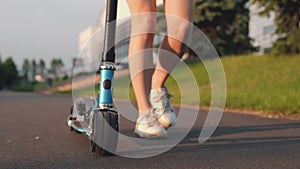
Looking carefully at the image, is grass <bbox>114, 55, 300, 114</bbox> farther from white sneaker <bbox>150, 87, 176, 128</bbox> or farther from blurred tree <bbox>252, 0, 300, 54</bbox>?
blurred tree <bbox>252, 0, 300, 54</bbox>

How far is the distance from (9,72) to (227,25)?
8762 cm

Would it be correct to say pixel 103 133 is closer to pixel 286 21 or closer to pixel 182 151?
pixel 182 151

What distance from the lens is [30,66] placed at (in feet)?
371

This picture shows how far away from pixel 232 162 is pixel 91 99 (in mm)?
1261

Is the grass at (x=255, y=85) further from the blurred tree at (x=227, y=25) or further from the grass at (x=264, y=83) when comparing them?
the blurred tree at (x=227, y=25)

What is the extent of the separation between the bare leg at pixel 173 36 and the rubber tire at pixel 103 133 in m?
0.75

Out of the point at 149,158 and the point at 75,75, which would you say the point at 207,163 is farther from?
the point at 75,75

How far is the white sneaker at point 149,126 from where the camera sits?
2.71 metres

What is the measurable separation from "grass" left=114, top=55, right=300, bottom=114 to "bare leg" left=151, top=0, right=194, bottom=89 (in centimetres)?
12

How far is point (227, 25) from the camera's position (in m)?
18.2

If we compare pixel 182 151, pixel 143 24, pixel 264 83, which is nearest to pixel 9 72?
pixel 264 83

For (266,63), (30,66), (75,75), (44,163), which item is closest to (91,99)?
(75,75)

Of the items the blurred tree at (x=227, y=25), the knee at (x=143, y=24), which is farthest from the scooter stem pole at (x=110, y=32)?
the blurred tree at (x=227, y=25)

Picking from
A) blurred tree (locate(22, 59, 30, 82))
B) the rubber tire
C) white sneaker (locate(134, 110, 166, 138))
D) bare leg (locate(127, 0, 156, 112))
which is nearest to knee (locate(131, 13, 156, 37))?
bare leg (locate(127, 0, 156, 112))
